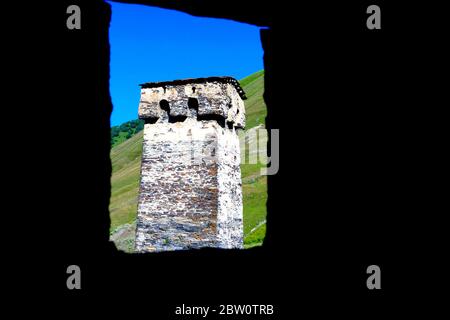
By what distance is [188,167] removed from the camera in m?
20.8

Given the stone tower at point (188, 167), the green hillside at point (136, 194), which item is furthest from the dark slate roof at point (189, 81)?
the green hillside at point (136, 194)

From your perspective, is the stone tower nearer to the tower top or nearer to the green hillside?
the tower top

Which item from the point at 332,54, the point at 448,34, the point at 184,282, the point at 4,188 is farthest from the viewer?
the point at 184,282

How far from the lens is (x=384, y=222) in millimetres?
3168

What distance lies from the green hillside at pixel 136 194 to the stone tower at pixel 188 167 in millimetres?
3484

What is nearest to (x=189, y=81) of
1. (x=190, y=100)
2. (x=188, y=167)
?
(x=190, y=100)

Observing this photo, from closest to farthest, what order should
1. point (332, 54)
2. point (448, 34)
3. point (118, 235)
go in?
point (448, 34) → point (332, 54) → point (118, 235)

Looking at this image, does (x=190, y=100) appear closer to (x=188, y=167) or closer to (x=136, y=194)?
(x=188, y=167)

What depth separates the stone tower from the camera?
65.8 ft

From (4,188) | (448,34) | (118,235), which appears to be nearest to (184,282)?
(4,188)

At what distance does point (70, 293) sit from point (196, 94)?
18781mm

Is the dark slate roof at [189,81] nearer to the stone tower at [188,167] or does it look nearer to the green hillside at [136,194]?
the stone tower at [188,167]

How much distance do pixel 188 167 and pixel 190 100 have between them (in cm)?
358

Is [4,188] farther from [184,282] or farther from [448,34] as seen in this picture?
[448,34]
